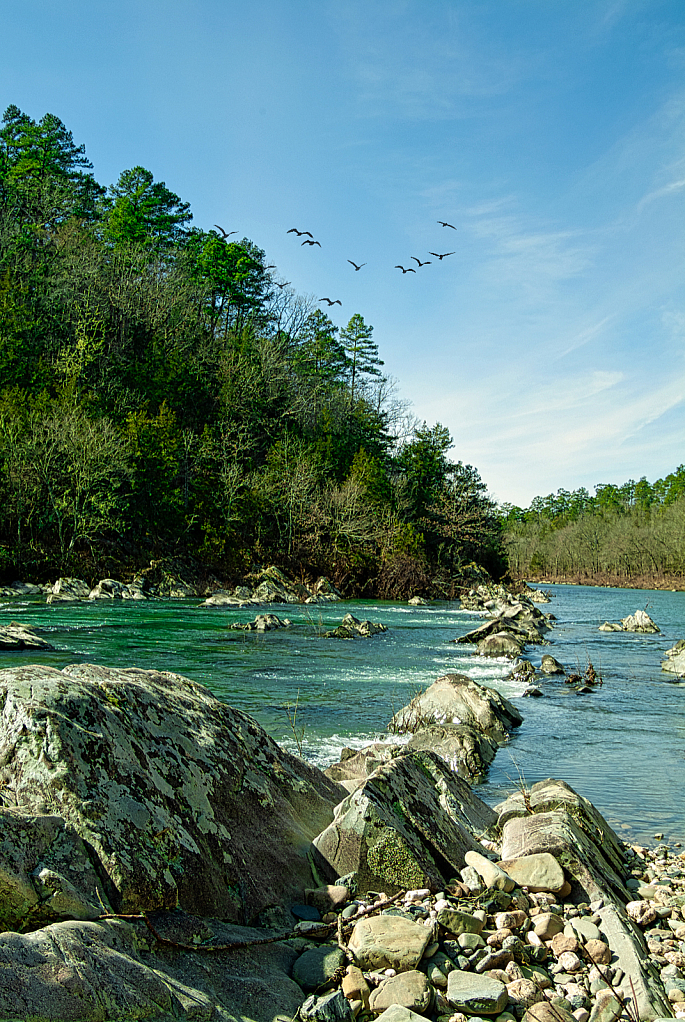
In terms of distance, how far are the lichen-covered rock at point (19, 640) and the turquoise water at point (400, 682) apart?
401 millimetres

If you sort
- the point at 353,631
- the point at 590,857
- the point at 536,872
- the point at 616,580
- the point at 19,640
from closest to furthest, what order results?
the point at 536,872 < the point at 590,857 < the point at 19,640 < the point at 353,631 < the point at 616,580

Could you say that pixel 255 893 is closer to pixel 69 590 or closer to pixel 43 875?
pixel 43 875

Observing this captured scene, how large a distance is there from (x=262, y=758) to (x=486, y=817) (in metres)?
2.47

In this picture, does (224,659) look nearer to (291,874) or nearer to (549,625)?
(291,874)

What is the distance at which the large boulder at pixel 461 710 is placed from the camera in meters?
10.3

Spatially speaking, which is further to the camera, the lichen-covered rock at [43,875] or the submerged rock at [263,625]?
the submerged rock at [263,625]

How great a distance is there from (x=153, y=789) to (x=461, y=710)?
7.86 metres

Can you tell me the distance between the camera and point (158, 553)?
3703cm

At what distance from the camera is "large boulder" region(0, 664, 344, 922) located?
2904mm

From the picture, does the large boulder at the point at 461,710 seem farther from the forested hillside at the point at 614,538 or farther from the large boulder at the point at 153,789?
the forested hillside at the point at 614,538

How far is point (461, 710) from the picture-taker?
10.5 meters

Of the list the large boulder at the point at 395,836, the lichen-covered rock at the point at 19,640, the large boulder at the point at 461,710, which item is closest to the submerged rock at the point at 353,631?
the lichen-covered rock at the point at 19,640

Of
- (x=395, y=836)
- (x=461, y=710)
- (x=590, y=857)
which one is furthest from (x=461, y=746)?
(x=395, y=836)

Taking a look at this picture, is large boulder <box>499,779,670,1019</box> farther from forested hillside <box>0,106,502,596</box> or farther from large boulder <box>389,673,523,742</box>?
forested hillside <box>0,106,502,596</box>
